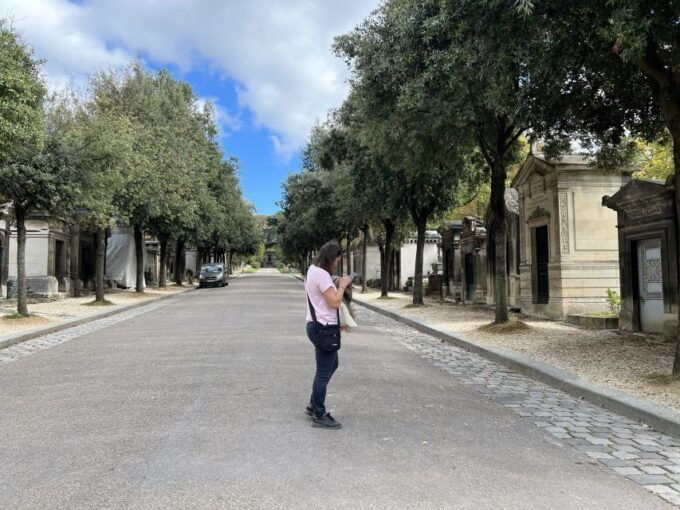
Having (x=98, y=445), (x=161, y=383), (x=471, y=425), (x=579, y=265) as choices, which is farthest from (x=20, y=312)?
(x=579, y=265)

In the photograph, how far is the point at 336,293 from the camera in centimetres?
539

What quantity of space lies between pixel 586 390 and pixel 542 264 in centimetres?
1063

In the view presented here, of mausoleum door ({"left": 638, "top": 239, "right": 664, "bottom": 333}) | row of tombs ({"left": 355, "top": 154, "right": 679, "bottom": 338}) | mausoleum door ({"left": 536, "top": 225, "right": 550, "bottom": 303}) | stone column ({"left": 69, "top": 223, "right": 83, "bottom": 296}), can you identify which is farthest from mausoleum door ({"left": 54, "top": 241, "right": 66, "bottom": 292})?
mausoleum door ({"left": 638, "top": 239, "right": 664, "bottom": 333})

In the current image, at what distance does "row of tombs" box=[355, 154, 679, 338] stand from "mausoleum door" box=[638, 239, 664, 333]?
0.02m

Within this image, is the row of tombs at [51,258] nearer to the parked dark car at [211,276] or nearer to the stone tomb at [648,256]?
the parked dark car at [211,276]

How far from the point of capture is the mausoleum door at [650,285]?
1202 cm

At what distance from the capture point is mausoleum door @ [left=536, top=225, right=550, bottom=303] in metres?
17.0

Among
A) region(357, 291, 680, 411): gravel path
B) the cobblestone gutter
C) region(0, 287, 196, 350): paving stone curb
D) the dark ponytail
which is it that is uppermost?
the dark ponytail

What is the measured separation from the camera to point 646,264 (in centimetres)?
1246

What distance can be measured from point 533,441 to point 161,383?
455 cm

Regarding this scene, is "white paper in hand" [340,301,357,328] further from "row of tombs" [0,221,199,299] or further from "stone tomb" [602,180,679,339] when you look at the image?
"row of tombs" [0,221,199,299]

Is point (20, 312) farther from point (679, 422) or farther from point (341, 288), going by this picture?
point (679, 422)

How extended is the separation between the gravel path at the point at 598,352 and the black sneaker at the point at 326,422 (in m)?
3.61

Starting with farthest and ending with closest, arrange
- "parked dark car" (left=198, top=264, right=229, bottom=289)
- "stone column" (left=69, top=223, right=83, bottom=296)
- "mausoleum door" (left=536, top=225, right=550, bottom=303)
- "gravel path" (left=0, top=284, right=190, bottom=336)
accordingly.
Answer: "parked dark car" (left=198, top=264, right=229, bottom=289) → "stone column" (left=69, top=223, right=83, bottom=296) → "mausoleum door" (left=536, top=225, right=550, bottom=303) → "gravel path" (left=0, top=284, right=190, bottom=336)
